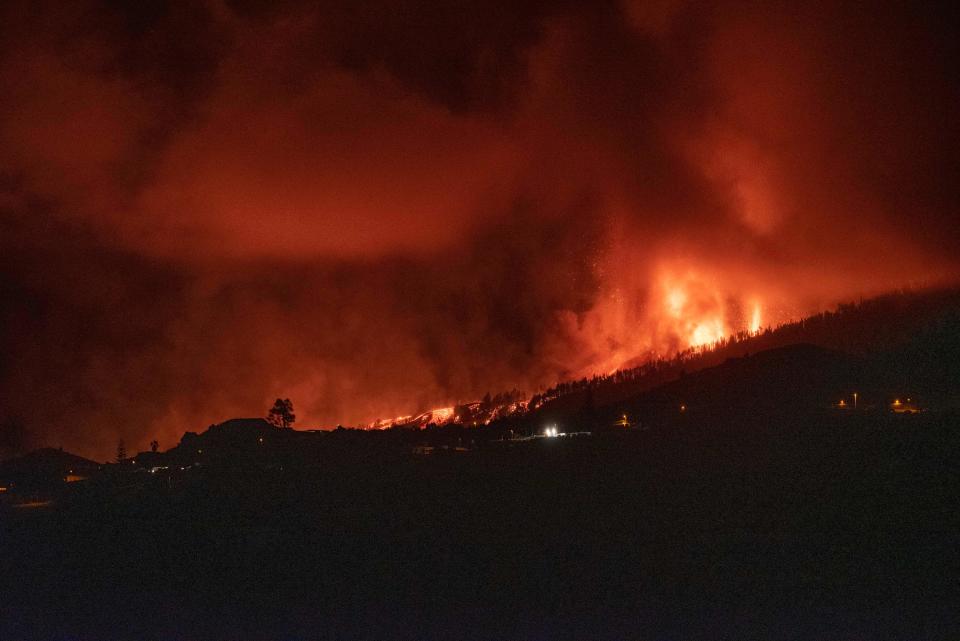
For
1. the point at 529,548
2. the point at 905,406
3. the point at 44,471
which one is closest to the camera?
the point at 529,548

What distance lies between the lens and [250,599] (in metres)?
66.0

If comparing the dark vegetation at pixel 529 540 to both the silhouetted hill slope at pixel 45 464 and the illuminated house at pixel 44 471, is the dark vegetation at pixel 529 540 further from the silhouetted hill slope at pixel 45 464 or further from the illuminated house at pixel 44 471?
the silhouetted hill slope at pixel 45 464

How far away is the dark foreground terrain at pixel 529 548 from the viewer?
58.1m

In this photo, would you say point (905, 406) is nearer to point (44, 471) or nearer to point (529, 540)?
point (529, 540)

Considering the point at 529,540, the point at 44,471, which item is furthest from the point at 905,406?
the point at 44,471

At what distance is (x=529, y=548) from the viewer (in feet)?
237

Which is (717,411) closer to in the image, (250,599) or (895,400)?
(895,400)

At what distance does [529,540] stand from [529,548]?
2442 millimetres

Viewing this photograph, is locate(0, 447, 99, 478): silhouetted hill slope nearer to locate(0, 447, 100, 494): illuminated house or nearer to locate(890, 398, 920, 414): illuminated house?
locate(0, 447, 100, 494): illuminated house

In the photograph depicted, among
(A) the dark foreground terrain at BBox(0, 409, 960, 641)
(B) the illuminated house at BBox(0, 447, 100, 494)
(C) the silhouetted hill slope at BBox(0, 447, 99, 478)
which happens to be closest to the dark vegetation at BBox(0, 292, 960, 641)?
(A) the dark foreground terrain at BBox(0, 409, 960, 641)

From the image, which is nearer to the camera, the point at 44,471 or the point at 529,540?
the point at 529,540

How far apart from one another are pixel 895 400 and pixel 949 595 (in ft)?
311

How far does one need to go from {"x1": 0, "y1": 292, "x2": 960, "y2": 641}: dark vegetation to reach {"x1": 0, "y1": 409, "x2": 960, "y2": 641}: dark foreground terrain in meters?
0.28

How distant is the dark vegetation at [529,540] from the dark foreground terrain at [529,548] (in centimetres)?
28
